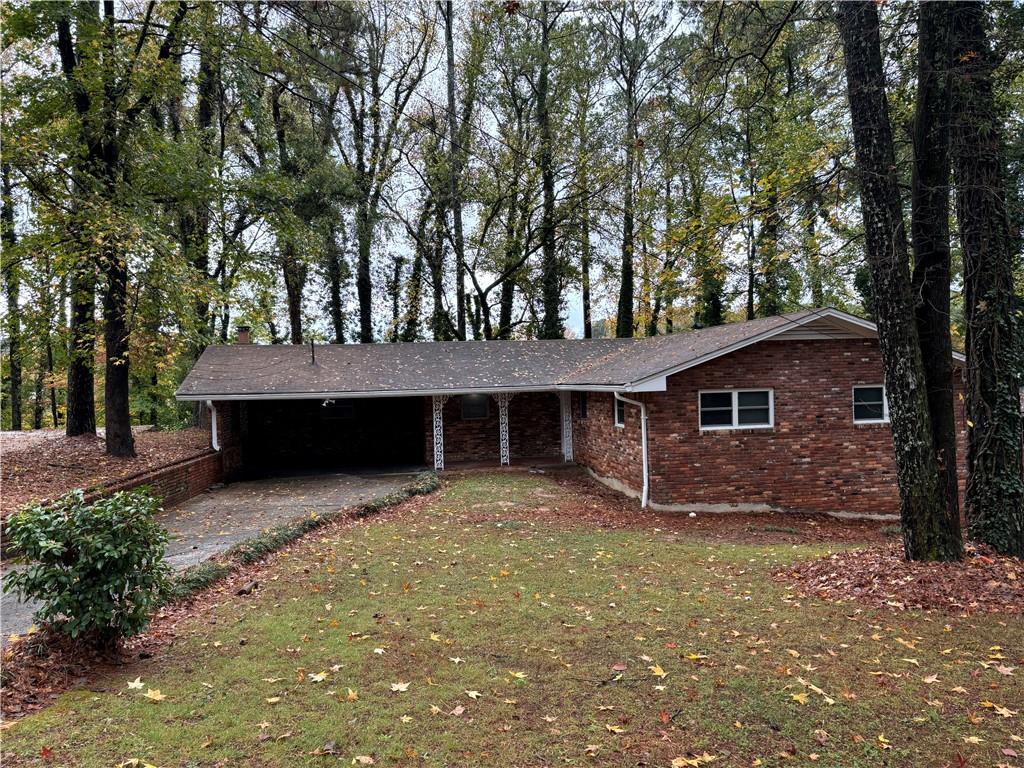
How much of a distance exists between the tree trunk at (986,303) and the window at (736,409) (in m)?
5.49

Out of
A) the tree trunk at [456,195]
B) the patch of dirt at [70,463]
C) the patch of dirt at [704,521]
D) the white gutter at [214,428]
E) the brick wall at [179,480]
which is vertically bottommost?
the patch of dirt at [704,521]

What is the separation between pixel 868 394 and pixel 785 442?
216 centimetres

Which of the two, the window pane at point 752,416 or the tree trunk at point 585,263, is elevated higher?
the tree trunk at point 585,263

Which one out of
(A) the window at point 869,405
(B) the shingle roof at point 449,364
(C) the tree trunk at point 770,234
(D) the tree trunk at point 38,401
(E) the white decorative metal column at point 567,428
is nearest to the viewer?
(C) the tree trunk at point 770,234

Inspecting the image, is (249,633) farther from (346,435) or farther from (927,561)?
(346,435)

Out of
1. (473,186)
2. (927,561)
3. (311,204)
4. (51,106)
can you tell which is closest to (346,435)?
(311,204)

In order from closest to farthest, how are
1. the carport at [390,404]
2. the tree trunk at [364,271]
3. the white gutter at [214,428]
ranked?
1. the white gutter at [214,428]
2. the carport at [390,404]
3. the tree trunk at [364,271]

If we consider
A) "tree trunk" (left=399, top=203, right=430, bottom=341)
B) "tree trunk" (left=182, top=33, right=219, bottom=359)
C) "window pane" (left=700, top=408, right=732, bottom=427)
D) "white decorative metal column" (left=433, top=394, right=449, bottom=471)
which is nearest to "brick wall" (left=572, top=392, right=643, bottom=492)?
"window pane" (left=700, top=408, right=732, bottom=427)

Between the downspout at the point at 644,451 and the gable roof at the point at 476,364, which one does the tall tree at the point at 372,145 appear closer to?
the gable roof at the point at 476,364

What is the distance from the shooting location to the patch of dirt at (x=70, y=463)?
1013 centimetres

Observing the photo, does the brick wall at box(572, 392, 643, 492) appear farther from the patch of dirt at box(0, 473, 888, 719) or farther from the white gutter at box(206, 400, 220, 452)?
the white gutter at box(206, 400, 220, 452)

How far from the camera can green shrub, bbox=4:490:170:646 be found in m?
4.37

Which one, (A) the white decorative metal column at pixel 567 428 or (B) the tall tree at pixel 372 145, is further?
(B) the tall tree at pixel 372 145

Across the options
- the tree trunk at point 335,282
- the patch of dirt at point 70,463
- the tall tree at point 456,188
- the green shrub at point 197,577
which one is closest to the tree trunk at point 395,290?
the tree trunk at point 335,282
